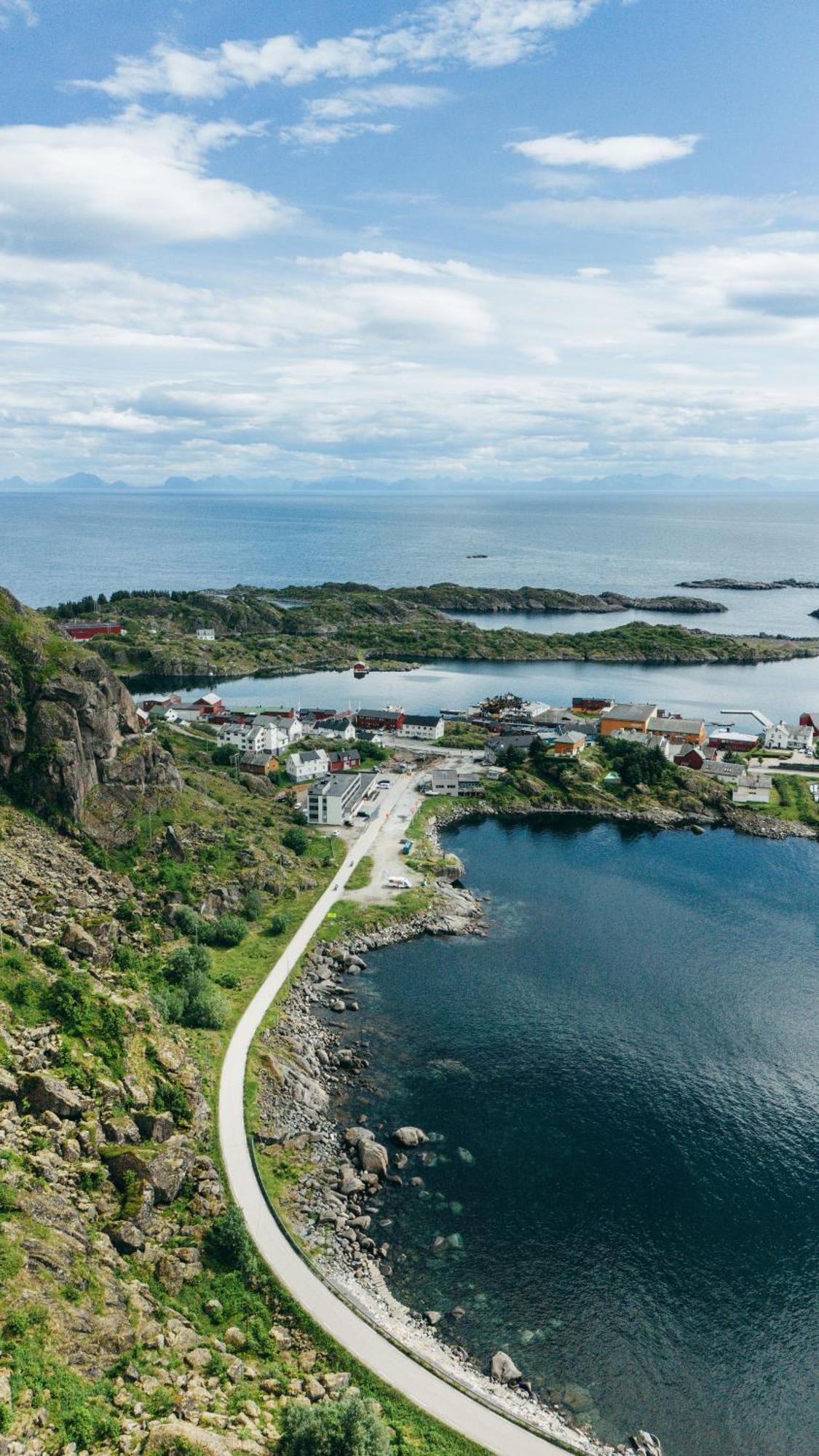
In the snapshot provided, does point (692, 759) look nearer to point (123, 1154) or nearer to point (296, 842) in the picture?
point (296, 842)

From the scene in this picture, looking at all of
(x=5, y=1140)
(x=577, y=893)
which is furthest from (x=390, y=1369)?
(x=577, y=893)

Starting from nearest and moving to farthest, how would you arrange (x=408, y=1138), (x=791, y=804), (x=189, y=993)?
1. (x=408, y=1138)
2. (x=189, y=993)
3. (x=791, y=804)

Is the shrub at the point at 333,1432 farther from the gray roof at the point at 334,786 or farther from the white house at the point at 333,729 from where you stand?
the white house at the point at 333,729

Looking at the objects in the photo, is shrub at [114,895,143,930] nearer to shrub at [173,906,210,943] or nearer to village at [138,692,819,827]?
shrub at [173,906,210,943]

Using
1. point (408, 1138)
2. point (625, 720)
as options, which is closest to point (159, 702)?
point (625, 720)

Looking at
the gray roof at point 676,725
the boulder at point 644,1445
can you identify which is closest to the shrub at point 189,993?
the boulder at point 644,1445

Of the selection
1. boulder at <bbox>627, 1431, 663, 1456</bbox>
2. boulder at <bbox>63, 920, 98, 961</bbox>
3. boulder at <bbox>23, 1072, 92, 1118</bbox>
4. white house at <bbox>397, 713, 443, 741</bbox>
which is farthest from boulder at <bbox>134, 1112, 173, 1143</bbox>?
white house at <bbox>397, 713, 443, 741</bbox>

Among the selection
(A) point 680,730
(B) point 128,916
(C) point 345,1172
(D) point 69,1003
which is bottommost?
(C) point 345,1172
